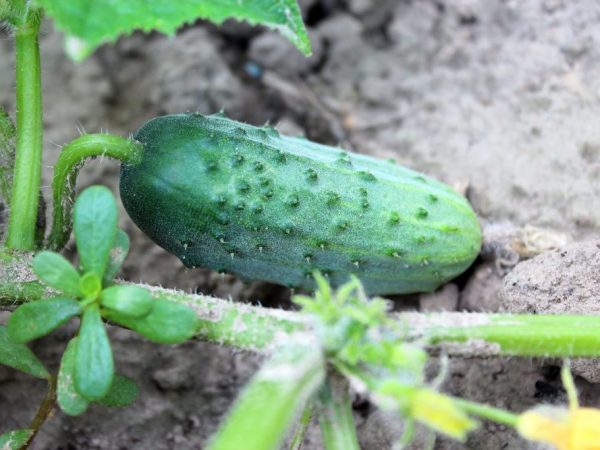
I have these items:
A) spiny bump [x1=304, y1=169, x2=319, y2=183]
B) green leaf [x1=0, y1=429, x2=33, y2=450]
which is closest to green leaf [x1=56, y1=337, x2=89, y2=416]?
green leaf [x1=0, y1=429, x2=33, y2=450]

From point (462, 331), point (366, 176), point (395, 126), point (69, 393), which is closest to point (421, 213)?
point (366, 176)

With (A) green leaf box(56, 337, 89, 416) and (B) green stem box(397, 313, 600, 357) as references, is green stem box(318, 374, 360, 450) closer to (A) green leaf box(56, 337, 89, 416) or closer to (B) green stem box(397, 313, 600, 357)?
(B) green stem box(397, 313, 600, 357)

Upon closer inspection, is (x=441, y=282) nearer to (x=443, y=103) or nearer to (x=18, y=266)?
(x=443, y=103)

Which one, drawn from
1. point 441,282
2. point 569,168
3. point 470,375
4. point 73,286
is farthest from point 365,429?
point 569,168

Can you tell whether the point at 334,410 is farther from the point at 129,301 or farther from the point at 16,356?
the point at 16,356

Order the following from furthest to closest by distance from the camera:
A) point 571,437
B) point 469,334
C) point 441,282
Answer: point 441,282, point 469,334, point 571,437

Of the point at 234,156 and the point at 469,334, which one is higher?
the point at 234,156
